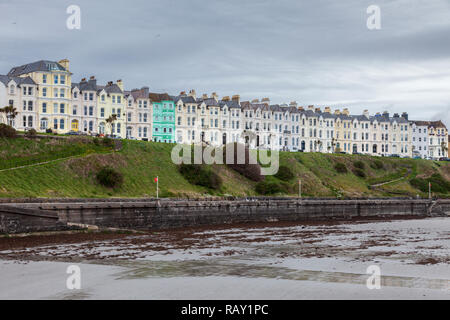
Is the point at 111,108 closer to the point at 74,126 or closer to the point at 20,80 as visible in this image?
the point at 74,126

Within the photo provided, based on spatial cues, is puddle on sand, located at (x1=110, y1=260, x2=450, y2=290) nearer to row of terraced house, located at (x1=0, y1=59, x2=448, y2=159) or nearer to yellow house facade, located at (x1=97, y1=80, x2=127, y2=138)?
row of terraced house, located at (x1=0, y1=59, x2=448, y2=159)

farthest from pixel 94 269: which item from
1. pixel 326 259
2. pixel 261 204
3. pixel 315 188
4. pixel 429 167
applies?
pixel 429 167

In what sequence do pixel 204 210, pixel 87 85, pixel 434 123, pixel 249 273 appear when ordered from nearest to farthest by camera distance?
pixel 249 273 < pixel 204 210 < pixel 87 85 < pixel 434 123

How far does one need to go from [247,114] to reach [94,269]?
9354 centimetres

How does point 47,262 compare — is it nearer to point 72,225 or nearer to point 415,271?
point 72,225

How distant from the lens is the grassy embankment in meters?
59.3

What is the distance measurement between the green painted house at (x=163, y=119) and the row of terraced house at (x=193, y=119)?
183 millimetres

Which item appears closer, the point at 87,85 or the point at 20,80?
the point at 20,80

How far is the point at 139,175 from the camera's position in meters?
70.4

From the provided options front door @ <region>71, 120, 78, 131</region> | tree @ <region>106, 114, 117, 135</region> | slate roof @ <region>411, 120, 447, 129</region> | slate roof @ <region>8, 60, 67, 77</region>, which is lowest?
front door @ <region>71, 120, 78, 131</region>

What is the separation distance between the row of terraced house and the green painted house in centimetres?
18

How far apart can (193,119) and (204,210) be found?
54963 millimetres

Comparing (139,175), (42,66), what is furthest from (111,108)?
(139,175)

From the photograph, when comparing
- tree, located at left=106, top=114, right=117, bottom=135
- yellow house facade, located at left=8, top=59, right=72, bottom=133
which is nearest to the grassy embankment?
tree, located at left=106, top=114, right=117, bottom=135
